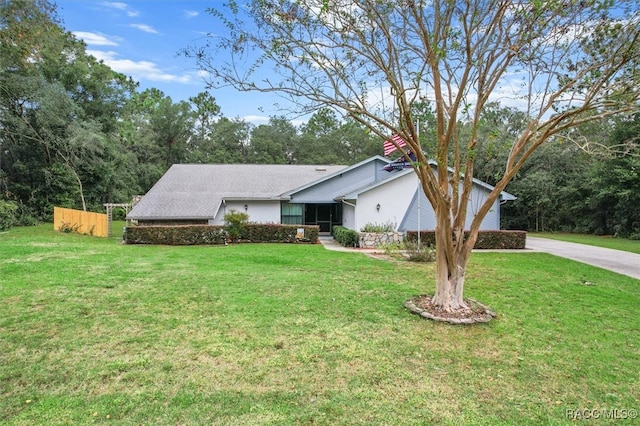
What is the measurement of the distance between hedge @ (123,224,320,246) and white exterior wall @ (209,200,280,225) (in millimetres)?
3213

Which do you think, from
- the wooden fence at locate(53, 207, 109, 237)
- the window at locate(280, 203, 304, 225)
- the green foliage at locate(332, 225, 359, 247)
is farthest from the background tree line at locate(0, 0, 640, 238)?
the green foliage at locate(332, 225, 359, 247)

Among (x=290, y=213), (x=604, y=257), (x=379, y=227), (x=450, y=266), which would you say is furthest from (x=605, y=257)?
(x=290, y=213)

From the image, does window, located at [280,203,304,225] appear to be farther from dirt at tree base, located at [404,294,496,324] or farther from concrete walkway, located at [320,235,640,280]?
dirt at tree base, located at [404,294,496,324]

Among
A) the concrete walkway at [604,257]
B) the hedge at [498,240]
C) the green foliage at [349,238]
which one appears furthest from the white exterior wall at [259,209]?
the hedge at [498,240]

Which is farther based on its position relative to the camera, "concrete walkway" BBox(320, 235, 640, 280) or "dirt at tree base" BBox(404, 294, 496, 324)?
"concrete walkway" BBox(320, 235, 640, 280)

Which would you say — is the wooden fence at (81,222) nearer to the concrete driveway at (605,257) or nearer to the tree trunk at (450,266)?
A: the tree trunk at (450,266)

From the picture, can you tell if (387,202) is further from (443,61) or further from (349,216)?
(443,61)

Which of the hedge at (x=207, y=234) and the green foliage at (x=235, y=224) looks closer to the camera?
the hedge at (x=207, y=234)

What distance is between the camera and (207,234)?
16484mm

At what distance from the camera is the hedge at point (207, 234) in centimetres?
1609

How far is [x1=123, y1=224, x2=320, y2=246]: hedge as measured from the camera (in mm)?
16089

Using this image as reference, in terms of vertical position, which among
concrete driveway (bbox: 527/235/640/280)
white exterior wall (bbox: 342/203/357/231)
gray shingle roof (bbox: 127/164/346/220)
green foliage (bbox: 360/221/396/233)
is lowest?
concrete driveway (bbox: 527/235/640/280)

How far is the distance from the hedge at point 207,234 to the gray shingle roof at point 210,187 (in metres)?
1.81

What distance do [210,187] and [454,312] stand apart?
17490 mm
